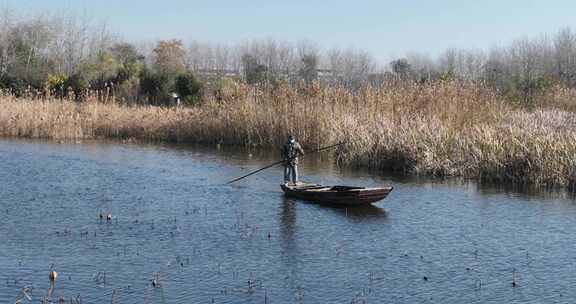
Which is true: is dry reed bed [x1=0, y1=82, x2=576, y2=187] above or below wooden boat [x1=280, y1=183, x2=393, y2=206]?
above

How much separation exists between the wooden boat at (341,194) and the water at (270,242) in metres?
0.24

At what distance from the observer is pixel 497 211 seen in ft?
58.5

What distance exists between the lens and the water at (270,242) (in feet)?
37.4

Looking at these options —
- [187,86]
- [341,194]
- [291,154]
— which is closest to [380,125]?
[291,154]

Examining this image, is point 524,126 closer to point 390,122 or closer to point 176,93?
point 390,122

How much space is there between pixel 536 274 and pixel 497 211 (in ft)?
17.9

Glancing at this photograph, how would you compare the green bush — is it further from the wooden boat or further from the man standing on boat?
the wooden boat

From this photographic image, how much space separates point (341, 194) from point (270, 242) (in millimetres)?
3770

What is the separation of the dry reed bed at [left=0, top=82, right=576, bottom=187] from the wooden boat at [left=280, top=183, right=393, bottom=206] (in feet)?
19.1

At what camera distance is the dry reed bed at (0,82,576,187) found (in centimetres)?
2228

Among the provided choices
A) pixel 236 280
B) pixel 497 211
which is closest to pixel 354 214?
pixel 497 211

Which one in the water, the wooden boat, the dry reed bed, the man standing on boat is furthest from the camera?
the dry reed bed

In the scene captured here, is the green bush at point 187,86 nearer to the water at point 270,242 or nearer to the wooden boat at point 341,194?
the water at point 270,242

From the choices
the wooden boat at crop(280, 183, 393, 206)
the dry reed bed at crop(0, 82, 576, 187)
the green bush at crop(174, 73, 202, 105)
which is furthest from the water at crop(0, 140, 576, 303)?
the green bush at crop(174, 73, 202, 105)
